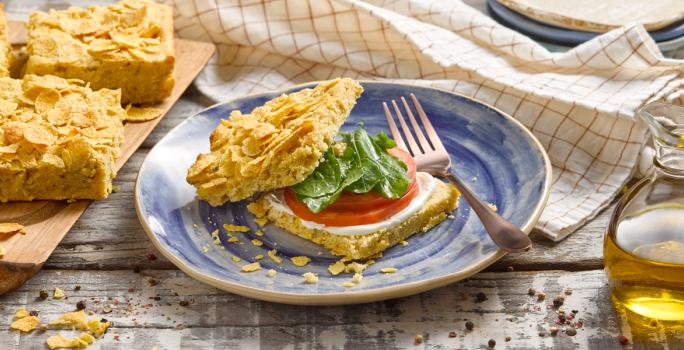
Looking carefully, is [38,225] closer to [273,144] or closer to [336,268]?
[273,144]

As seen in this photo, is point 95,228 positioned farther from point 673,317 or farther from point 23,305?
point 673,317

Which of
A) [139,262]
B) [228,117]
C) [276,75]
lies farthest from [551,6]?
[139,262]

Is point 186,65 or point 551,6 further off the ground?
point 551,6

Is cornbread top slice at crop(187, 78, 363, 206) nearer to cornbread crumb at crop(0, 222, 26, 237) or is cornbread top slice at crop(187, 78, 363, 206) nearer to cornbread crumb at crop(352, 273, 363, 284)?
cornbread crumb at crop(352, 273, 363, 284)

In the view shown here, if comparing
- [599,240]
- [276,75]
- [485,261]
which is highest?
[485,261]

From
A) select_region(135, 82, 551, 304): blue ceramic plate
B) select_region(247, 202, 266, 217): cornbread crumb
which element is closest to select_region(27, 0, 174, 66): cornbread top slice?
select_region(135, 82, 551, 304): blue ceramic plate

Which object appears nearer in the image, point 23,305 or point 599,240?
point 23,305

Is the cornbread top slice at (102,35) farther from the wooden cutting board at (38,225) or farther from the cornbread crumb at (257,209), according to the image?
the cornbread crumb at (257,209)

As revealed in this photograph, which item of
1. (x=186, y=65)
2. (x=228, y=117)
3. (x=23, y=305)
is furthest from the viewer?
(x=186, y=65)

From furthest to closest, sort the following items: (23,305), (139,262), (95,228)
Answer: (95,228), (139,262), (23,305)
